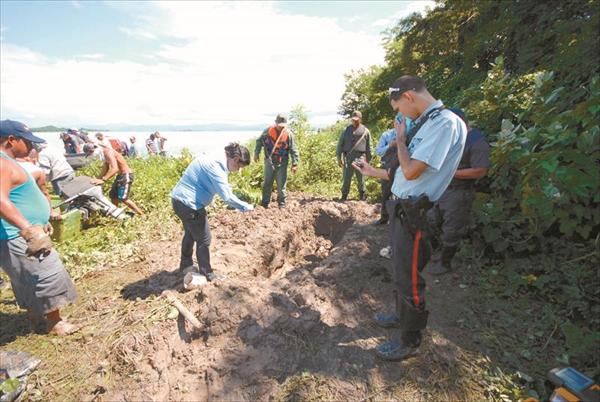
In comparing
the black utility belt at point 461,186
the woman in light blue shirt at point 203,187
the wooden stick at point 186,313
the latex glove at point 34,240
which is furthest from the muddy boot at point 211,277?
the black utility belt at point 461,186

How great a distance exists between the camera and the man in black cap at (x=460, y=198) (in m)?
3.37

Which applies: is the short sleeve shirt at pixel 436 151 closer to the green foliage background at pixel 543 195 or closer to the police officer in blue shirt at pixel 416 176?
the police officer in blue shirt at pixel 416 176

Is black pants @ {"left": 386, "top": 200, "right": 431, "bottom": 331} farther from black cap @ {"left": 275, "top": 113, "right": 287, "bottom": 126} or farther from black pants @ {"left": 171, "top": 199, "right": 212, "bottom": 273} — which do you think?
black cap @ {"left": 275, "top": 113, "right": 287, "bottom": 126}

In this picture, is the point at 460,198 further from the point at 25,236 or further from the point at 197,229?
the point at 25,236

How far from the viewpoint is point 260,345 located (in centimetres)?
260

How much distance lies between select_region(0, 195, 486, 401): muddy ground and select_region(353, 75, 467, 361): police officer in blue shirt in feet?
1.48

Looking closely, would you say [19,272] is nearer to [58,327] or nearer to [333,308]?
[58,327]

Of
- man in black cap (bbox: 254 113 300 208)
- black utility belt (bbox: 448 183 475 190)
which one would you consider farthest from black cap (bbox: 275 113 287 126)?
black utility belt (bbox: 448 183 475 190)

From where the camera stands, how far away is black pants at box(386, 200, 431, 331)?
2.17 meters

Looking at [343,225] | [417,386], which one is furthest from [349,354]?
[343,225]

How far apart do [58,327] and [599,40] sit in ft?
21.4

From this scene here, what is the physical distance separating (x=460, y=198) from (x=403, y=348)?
1.95 m

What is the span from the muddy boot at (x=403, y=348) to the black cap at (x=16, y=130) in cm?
362

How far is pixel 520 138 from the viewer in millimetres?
2912
